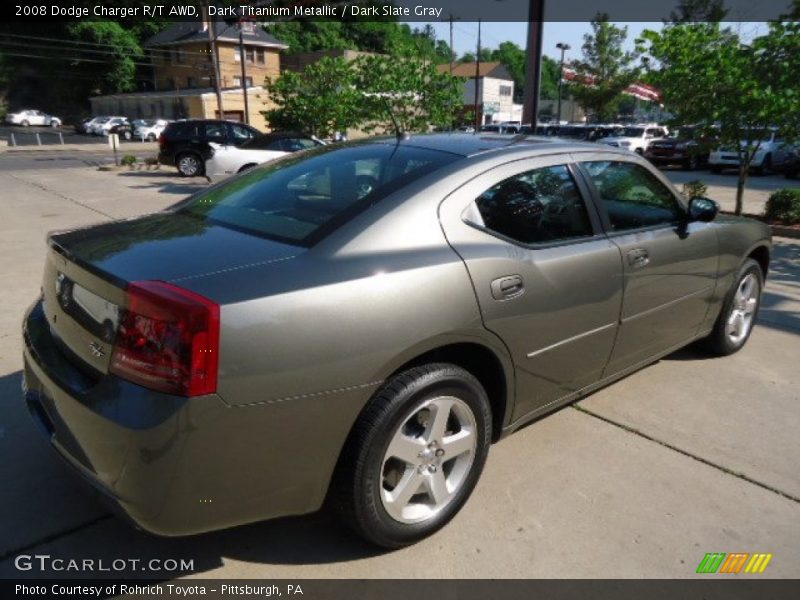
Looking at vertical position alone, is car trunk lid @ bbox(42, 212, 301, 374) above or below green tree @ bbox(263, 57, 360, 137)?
below

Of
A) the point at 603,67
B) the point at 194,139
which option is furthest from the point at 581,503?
the point at 603,67

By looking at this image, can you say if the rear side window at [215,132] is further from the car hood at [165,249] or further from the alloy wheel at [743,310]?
the car hood at [165,249]

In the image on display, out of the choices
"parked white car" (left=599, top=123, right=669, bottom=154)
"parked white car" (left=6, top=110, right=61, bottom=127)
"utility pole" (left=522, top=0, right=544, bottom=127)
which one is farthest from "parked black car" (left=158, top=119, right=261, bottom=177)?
"parked white car" (left=6, top=110, right=61, bottom=127)

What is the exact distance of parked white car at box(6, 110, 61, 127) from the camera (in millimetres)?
63875

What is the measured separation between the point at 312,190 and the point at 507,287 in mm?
962

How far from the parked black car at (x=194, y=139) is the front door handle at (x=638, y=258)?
16.2 meters

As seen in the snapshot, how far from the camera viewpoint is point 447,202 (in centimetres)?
249

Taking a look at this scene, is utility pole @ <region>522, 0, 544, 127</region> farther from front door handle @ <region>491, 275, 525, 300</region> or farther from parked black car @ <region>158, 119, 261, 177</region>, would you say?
parked black car @ <region>158, 119, 261, 177</region>

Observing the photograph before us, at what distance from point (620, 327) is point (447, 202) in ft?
4.22

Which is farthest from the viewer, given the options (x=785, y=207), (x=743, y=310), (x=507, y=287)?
(x=785, y=207)

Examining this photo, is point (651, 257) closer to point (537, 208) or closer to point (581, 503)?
point (537, 208)

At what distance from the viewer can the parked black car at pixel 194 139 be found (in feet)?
59.0

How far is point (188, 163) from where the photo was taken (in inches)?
716

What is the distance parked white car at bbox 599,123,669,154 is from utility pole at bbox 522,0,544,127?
686 inches
